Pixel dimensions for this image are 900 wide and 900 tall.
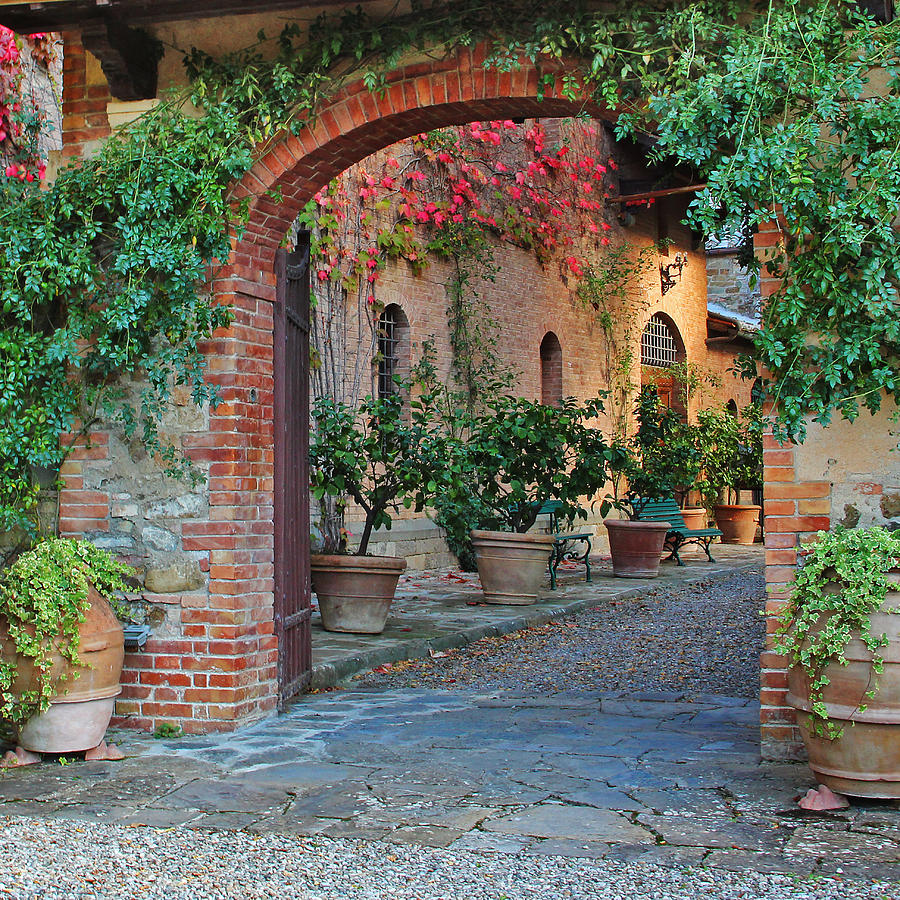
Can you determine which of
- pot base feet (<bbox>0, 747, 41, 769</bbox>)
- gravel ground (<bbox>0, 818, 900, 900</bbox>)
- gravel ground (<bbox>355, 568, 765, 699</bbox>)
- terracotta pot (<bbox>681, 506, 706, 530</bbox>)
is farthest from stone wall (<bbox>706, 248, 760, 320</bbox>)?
gravel ground (<bbox>0, 818, 900, 900</bbox>)

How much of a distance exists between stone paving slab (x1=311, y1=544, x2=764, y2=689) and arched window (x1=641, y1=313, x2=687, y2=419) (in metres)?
4.23

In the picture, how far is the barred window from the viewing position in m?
18.2

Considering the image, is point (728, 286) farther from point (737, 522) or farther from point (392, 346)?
point (392, 346)

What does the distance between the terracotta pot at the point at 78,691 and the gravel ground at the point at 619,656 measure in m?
2.12

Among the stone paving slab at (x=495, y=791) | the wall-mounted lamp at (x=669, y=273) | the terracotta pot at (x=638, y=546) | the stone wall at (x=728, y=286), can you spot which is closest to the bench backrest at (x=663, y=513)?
the terracotta pot at (x=638, y=546)

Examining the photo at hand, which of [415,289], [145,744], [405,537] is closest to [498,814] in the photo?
[145,744]

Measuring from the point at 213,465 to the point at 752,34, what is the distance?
305 centimetres

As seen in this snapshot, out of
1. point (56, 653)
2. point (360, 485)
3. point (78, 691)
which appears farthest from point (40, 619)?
point (360, 485)

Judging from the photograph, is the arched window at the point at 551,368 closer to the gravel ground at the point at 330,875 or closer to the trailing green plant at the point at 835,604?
the trailing green plant at the point at 835,604

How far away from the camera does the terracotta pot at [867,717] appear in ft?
12.9

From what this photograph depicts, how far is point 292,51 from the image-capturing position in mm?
5293

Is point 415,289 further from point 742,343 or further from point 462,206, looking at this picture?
point 742,343

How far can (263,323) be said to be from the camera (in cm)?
576

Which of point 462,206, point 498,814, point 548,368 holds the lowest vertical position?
point 498,814
